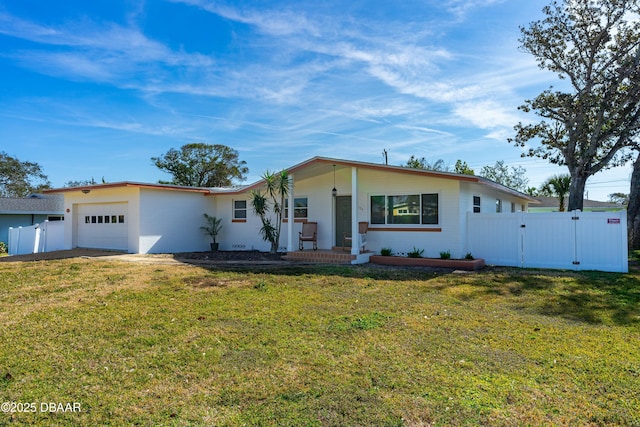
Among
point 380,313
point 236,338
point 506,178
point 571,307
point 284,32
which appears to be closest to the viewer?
point 236,338

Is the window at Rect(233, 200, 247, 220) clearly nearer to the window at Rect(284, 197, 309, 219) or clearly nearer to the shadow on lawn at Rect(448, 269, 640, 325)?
the window at Rect(284, 197, 309, 219)

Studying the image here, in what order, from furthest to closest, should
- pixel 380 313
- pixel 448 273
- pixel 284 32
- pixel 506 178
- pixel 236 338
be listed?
pixel 506 178 < pixel 284 32 < pixel 448 273 < pixel 380 313 < pixel 236 338

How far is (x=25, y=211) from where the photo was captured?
21.9 meters

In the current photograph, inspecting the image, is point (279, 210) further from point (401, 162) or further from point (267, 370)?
point (401, 162)

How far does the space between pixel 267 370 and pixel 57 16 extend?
36.3 feet

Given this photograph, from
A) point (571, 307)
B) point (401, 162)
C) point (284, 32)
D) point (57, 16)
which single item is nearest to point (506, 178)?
point (401, 162)

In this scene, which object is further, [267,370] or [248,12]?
[248,12]

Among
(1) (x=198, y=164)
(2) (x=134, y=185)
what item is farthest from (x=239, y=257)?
(1) (x=198, y=164)

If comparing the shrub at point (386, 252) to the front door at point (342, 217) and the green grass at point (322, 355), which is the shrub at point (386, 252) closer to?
the front door at point (342, 217)

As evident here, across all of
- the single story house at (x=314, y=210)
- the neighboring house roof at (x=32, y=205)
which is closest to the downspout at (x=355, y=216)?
the single story house at (x=314, y=210)

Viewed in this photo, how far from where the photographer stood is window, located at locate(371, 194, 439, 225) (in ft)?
39.2

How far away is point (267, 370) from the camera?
3.67 metres

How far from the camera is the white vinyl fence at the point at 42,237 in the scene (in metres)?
17.3

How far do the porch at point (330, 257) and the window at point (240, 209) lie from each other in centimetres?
384
